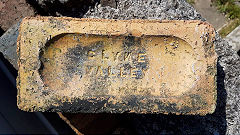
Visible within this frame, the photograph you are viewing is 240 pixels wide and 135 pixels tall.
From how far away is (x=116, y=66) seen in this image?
1380 mm

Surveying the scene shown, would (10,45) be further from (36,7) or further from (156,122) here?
(156,122)

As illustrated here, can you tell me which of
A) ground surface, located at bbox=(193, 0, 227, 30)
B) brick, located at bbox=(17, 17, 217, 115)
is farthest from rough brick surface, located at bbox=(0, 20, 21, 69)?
ground surface, located at bbox=(193, 0, 227, 30)

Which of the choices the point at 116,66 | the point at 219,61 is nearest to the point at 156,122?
the point at 219,61

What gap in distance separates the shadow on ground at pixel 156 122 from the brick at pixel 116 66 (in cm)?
48

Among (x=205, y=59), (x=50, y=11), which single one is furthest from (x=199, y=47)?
(x=50, y=11)

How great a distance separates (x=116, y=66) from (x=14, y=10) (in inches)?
35.1

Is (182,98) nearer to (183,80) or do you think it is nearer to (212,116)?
(183,80)

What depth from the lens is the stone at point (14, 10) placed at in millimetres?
1779

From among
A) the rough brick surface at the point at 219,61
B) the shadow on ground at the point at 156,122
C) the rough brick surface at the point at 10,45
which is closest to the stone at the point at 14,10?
the rough brick surface at the point at 10,45

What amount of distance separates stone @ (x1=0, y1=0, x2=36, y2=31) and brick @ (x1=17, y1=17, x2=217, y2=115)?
1.71 feet

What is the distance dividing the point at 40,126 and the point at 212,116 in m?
1.73

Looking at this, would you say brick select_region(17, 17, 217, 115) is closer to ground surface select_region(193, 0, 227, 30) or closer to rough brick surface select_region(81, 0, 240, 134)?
rough brick surface select_region(81, 0, 240, 134)

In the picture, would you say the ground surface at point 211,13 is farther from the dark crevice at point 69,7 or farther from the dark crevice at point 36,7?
the dark crevice at point 36,7

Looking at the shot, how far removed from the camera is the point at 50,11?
5.73ft
